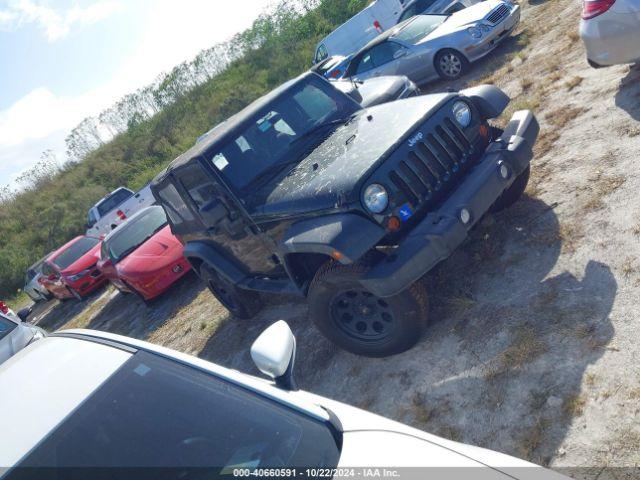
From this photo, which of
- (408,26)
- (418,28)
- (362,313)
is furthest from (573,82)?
(408,26)

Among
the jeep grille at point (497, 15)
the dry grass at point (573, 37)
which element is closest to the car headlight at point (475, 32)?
the jeep grille at point (497, 15)

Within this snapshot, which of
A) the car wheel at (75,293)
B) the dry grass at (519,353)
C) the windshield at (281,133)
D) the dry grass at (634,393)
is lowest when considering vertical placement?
the car wheel at (75,293)

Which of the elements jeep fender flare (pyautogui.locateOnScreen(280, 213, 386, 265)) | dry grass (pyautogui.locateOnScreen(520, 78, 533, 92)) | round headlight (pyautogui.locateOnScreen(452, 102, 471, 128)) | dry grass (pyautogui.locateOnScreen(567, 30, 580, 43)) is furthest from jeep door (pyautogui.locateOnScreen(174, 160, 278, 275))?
dry grass (pyautogui.locateOnScreen(567, 30, 580, 43))

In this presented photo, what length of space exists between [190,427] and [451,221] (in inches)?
90.9

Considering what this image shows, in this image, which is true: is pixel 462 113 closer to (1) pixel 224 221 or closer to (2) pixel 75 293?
(1) pixel 224 221

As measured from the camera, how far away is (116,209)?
56.4ft

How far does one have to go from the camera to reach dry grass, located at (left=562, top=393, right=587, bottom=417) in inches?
116

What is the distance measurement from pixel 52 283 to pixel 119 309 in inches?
173

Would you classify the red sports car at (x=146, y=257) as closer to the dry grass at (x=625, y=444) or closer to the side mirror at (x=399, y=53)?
the side mirror at (x=399, y=53)

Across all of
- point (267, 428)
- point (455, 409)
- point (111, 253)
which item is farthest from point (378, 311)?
point (111, 253)

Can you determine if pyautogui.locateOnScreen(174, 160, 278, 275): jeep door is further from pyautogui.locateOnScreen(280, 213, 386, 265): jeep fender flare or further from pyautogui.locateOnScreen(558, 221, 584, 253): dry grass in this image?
pyautogui.locateOnScreen(558, 221, 584, 253): dry grass

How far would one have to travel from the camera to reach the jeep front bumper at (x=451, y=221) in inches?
143

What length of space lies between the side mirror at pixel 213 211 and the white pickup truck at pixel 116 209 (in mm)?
11824

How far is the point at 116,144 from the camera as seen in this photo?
33094 mm
